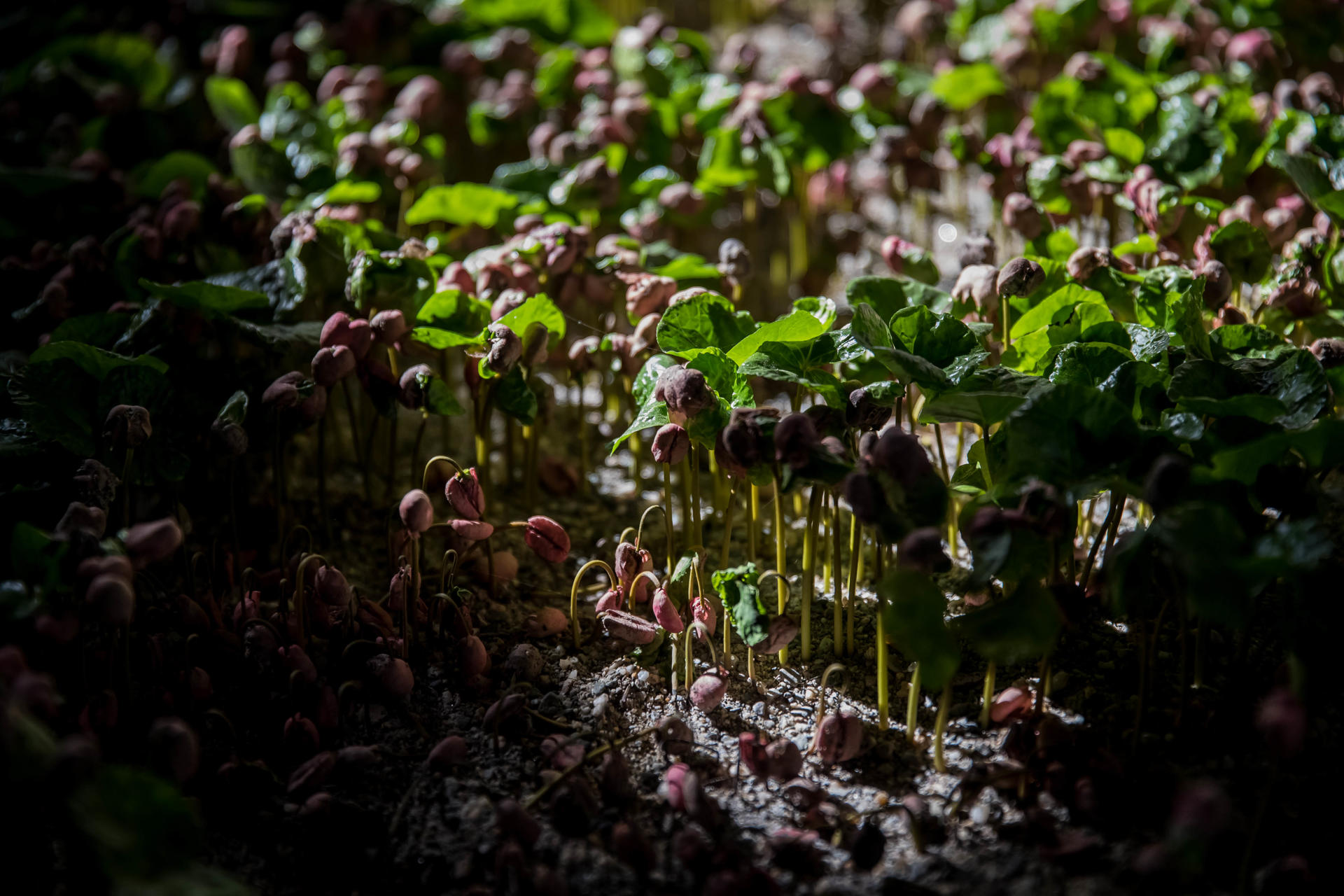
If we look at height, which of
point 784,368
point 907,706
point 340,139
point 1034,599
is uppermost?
point 340,139

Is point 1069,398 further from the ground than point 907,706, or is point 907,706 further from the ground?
point 1069,398

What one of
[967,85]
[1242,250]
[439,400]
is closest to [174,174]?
[439,400]

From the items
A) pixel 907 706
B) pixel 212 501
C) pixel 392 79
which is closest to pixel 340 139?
pixel 392 79

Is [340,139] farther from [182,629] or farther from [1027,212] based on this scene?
[1027,212]

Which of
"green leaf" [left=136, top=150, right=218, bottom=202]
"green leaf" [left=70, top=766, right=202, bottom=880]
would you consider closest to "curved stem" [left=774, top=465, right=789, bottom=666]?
"green leaf" [left=70, top=766, right=202, bottom=880]

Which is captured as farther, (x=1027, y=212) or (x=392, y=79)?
(x=392, y=79)

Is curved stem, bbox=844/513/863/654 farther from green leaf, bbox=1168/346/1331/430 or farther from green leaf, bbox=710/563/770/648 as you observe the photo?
green leaf, bbox=1168/346/1331/430
